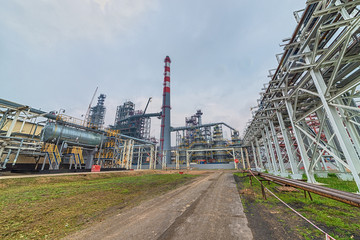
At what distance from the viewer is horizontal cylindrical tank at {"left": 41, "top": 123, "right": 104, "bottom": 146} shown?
55.1ft

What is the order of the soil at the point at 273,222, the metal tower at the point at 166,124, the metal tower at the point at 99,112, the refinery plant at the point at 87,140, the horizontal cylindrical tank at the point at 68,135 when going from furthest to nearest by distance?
the metal tower at the point at 99,112 → the metal tower at the point at 166,124 → the horizontal cylindrical tank at the point at 68,135 → the refinery plant at the point at 87,140 → the soil at the point at 273,222

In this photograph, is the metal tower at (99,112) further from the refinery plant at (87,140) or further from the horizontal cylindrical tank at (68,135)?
the horizontal cylindrical tank at (68,135)

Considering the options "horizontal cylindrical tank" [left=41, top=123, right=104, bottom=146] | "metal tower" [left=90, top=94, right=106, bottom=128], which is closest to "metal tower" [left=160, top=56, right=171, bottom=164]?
"horizontal cylindrical tank" [left=41, top=123, right=104, bottom=146]

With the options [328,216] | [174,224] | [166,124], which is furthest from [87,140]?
[328,216]

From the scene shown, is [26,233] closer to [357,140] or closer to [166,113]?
[357,140]

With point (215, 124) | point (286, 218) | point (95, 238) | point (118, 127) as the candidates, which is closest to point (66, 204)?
point (95, 238)

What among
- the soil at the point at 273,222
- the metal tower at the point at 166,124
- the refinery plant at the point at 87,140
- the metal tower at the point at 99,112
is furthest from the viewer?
the metal tower at the point at 99,112

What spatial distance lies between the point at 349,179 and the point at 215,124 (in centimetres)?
3017

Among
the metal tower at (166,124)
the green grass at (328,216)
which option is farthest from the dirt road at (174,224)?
the metal tower at (166,124)

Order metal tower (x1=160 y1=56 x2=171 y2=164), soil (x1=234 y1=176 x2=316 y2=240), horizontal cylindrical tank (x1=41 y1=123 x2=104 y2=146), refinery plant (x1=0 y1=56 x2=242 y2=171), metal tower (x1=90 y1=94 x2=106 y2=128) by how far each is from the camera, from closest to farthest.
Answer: soil (x1=234 y1=176 x2=316 y2=240)
refinery plant (x1=0 y1=56 x2=242 y2=171)
horizontal cylindrical tank (x1=41 y1=123 x2=104 y2=146)
metal tower (x1=160 y1=56 x2=171 y2=164)
metal tower (x1=90 y1=94 x2=106 y2=128)

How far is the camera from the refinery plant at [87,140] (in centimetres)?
1378

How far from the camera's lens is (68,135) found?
60.1 ft

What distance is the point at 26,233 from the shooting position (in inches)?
108

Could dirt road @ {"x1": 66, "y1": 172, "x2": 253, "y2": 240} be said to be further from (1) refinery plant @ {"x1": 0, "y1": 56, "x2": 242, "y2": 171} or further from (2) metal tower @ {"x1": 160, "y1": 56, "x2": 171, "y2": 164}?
(2) metal tower @ {"x1": 160, "y1": 56, "x2": 171, "y2": 164}
